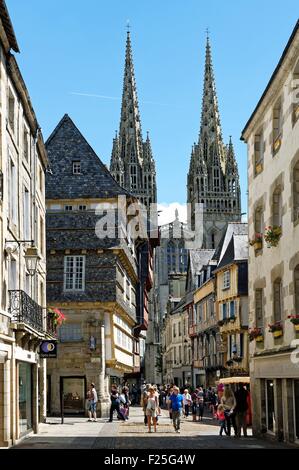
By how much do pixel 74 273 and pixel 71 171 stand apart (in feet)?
18.8

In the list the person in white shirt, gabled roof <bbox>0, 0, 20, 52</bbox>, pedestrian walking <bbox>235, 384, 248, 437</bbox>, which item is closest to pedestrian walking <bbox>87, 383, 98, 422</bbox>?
the person in white shirt

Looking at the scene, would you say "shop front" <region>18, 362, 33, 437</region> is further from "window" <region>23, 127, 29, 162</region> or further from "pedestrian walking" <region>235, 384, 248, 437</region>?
"window" <region>23, 127, 29, 162</region>

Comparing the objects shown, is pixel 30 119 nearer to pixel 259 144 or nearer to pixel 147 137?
pixel 259 144

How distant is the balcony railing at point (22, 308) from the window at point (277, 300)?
22.1ft

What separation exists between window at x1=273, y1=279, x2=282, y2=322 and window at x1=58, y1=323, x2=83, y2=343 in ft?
56.5

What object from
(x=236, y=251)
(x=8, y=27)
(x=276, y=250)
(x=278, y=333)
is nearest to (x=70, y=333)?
(x=236, y=251)

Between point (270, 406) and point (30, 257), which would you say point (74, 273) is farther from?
point (270, 406)

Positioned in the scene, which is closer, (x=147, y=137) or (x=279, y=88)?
(x=279, y=88)

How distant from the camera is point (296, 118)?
74.7ft

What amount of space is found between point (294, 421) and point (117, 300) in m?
20.1

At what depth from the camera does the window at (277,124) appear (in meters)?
25.3

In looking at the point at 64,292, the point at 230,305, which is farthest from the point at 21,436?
the point at 230,305

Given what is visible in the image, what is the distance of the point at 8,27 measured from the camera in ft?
72.3

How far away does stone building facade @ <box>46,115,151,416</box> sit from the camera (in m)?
41.1
